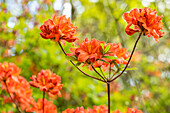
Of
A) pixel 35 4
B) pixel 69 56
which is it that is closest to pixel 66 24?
pixel 69 56

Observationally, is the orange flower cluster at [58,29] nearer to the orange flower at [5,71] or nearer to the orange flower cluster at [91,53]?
the orange flower cluster at [91,53]

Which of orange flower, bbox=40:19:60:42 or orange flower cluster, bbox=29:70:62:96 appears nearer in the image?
orange flower, bbox=40:19:60:42

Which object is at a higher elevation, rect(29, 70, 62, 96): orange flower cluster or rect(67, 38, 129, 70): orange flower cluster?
rect(67, 38, 129, 70): orange flower cluster

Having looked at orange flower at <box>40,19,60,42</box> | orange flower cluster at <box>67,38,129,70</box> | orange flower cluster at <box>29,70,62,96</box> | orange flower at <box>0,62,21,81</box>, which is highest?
orange flower at <box>40,19,60,42</box>

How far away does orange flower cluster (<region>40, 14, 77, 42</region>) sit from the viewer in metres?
0.80

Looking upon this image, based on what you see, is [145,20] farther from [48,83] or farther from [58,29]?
[48,83]

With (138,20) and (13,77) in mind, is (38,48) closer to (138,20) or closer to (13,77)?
(13,77)

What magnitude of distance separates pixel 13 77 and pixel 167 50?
447 centimetres

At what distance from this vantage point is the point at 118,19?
2117 millimetres

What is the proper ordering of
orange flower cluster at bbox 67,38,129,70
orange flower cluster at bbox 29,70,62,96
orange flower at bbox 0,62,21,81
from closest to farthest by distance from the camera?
orange flower cluster at bbox 67,38,129,70, orange flower cluster at bbox 29,70,62,96, orange flower at bbox 0,62,21,81

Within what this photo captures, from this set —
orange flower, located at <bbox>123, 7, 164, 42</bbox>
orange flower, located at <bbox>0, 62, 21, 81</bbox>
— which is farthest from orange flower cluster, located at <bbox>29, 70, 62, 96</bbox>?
orange flower, located at <bbox>123, 7, 164, 42</bbox>

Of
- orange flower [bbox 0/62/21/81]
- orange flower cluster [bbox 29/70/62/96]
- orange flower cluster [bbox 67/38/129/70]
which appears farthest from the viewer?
orange flower [bbox 0/62/21/81]

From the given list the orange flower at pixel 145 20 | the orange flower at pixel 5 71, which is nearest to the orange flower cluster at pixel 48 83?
the orange flower at pixel 5 71

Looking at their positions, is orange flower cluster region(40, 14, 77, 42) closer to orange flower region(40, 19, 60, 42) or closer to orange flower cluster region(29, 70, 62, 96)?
orange flower region(40, 19, 60, 42)
